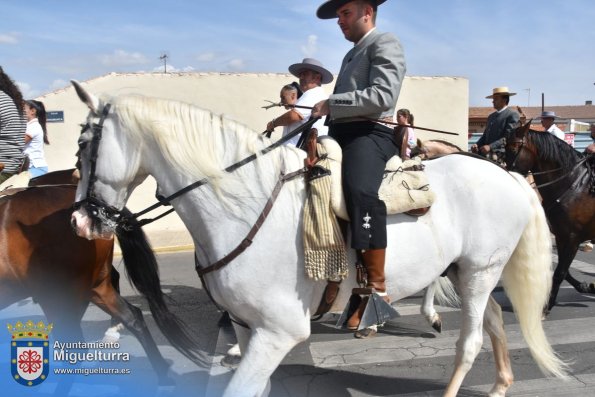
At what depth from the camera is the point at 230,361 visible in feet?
14.3

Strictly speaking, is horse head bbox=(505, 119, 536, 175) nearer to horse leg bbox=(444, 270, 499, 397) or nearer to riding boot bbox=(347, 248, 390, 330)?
horse leg bbox=(444, 270, 499, 397)

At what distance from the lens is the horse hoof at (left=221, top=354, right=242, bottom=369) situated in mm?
4324

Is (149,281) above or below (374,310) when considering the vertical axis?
below

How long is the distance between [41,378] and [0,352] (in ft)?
4.75

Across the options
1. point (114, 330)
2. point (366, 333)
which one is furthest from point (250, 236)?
point (114, 330)

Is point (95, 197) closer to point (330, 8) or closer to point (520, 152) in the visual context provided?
point (330, 8)

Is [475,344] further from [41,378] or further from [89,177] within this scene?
[41,378]

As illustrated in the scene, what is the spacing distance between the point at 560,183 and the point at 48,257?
18.2 ft

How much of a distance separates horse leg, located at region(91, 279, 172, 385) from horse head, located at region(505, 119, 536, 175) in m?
4.61

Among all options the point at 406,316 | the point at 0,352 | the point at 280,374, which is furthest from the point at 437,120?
the point at 0,352

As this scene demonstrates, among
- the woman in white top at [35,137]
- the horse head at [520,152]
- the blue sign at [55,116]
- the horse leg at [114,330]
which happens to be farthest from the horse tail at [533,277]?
the blue sign at [55,116]

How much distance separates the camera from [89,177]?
261 centimetres

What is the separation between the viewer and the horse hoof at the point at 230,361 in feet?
14.2

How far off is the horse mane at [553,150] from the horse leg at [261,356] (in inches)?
189
